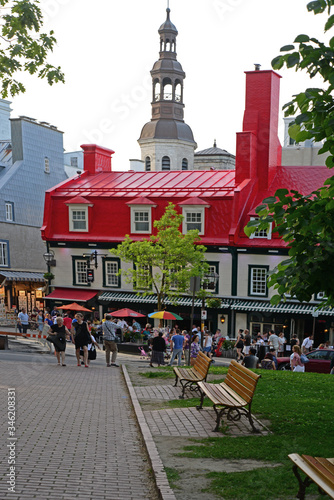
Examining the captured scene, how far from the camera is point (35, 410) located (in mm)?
10117

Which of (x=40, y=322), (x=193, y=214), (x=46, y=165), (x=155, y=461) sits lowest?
(x=40, y=322)

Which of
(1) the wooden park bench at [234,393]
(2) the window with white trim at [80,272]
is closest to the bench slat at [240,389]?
(1) the wooden park bench at [234,393]

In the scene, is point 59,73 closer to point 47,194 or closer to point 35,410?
point 35,410

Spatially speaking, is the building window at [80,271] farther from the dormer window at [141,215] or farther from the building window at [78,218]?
the dormer window at [141,215]

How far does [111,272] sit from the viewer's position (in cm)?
3484

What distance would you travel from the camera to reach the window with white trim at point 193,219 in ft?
107

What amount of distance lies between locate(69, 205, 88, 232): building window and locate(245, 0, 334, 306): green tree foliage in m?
29.3

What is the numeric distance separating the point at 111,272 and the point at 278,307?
11.2 metres

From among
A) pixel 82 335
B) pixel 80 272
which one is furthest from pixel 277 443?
pixel 80 272

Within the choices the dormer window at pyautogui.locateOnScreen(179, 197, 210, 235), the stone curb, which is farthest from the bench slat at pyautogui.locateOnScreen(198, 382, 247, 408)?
the dormer window at pyautogui.locateOnScreen(179, 197, 210, 235)

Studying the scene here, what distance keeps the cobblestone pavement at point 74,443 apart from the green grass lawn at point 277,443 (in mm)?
980

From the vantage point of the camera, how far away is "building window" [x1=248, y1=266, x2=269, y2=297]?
30703 mm

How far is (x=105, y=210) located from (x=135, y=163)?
36099 mm

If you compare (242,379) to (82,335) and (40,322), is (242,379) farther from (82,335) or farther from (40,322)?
(40,322)
